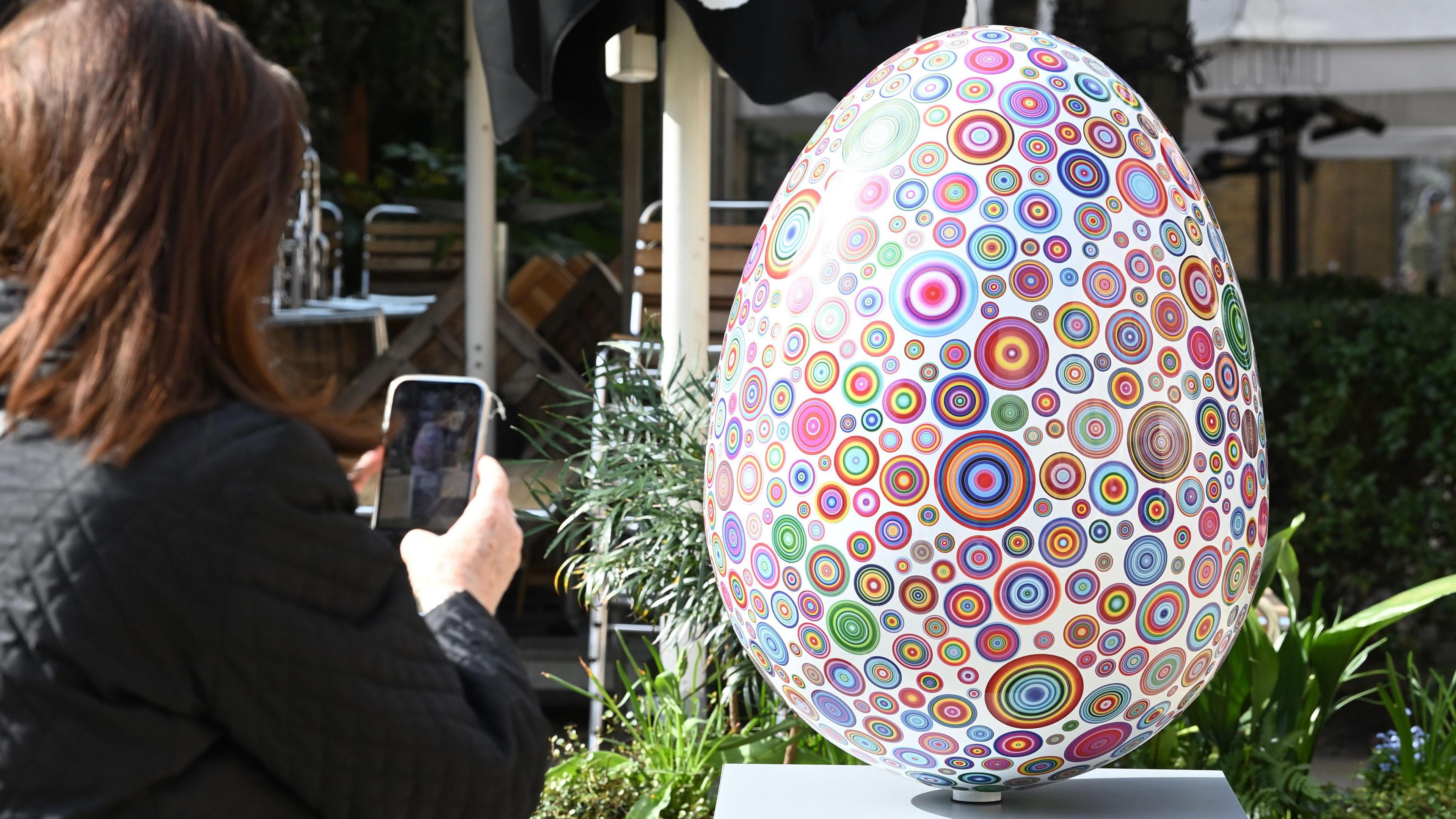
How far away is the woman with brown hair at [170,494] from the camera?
1105 millimetres

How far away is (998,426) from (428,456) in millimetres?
939

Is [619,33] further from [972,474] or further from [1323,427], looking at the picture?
[1323,427]

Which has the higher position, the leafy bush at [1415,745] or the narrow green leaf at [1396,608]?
the narrow green leaf at [1396,608]

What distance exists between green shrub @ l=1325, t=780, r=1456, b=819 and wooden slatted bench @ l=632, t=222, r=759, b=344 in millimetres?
2322

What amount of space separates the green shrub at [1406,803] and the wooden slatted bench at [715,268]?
2.32m

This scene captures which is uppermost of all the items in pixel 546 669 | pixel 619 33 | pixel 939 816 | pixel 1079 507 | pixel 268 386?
pixel 619 33

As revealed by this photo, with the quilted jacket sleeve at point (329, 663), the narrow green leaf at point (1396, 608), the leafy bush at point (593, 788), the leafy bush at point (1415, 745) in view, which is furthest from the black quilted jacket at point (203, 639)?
the leafy bush at point (1415, 745)

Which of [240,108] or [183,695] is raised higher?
[240,108]

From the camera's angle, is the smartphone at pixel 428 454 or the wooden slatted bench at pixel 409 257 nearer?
the smartphone at pixel 428 454

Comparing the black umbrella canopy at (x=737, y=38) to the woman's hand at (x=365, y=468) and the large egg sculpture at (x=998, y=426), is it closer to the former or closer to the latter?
the large egg sculpture at (x=998, y=426)

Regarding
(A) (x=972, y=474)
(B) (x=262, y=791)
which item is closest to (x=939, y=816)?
(A) (x=972, y=474)

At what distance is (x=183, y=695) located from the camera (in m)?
1.13

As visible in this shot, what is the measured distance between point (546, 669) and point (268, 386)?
11.5 feet

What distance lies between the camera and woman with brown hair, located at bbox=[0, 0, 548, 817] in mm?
1105
